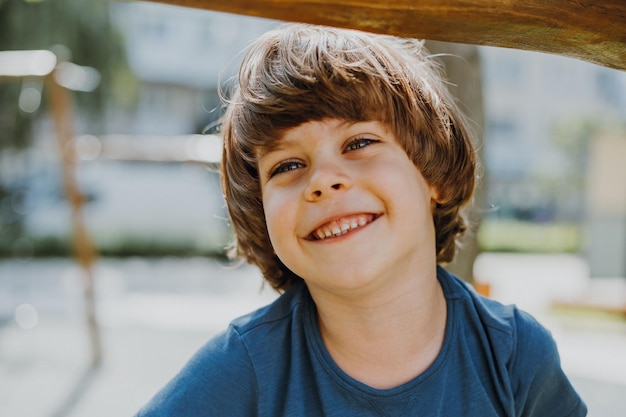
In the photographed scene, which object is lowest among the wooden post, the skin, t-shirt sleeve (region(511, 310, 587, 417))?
the wooden post

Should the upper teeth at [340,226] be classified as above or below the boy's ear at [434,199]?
above

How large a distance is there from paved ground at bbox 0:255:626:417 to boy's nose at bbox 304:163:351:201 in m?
2.31

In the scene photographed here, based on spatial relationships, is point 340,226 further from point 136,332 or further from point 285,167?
point 136,332

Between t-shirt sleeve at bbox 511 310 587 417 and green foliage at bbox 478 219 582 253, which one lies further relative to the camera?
green foliage at bbox 478 219 582 253

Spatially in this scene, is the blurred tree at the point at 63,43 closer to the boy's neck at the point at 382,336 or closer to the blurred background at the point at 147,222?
the blurred background at the point at 147,222

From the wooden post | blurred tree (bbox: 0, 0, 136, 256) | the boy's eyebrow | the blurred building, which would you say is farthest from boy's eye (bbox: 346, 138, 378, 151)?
the blurred building

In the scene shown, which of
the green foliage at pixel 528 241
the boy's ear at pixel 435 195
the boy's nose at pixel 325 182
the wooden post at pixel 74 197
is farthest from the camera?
the green foliage at pixel 528 241

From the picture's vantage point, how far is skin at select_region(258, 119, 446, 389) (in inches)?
45.9

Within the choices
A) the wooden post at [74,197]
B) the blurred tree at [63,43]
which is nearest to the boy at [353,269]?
the wooden post at [74,197]

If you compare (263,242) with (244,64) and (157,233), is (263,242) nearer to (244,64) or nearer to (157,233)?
(244,64)

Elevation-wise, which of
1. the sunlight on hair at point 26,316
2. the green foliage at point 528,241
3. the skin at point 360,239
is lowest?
the green foliage at point 528,241

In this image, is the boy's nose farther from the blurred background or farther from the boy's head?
the blurred background

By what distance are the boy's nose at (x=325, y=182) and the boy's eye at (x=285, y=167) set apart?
7cm

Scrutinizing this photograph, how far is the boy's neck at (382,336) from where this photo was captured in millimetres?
1261
